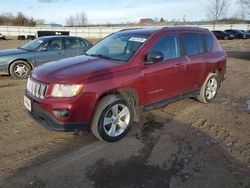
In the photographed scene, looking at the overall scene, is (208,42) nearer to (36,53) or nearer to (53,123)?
(53,123)

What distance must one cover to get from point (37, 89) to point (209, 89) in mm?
4222

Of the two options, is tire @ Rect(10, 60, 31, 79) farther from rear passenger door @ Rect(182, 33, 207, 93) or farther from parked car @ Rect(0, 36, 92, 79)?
rear passenger door @ Rect(182, 33, 207, 93)

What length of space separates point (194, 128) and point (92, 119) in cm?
201

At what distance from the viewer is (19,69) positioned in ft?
30.6

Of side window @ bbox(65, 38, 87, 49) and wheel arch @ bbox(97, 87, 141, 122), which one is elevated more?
side window @ bbox(65, 38, 87, 49)

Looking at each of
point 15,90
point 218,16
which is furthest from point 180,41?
point 218,16

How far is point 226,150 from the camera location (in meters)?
4.07

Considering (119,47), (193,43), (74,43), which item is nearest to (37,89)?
(119,47)

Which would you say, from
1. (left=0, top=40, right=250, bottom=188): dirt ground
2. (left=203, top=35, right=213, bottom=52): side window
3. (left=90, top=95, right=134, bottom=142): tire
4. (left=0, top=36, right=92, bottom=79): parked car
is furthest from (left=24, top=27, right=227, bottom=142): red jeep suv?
(left=0, top=36, right=92, bottom=79): parked car

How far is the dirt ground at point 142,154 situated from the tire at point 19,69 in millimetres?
3960

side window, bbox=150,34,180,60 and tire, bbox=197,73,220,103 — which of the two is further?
tire, bbox=197,73,220,103

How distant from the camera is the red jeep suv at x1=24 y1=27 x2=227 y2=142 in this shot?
12.6 feet

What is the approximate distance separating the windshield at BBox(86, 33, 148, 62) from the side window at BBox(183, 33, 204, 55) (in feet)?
3.70

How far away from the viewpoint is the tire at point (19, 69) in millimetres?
9250
